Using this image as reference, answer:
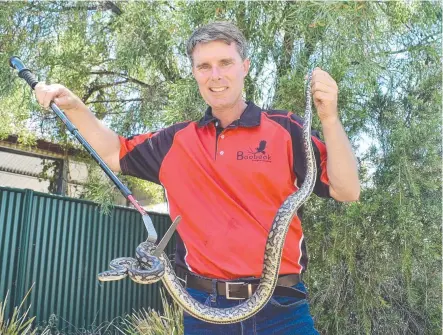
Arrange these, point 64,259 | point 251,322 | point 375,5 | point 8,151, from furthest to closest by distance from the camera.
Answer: point 8,151
point 64,259
point 375,5
point 251,322

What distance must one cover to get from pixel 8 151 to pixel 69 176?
4.47 ft

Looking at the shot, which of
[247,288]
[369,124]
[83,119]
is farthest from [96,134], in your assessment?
[369,124]

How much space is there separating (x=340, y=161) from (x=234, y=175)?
483 millimetres

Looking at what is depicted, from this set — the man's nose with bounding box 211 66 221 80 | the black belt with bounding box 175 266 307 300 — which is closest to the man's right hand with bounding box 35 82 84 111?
the man's nose with bounding box 211 66 221 80

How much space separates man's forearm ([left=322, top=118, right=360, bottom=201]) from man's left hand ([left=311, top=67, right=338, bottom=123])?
0.03 meters

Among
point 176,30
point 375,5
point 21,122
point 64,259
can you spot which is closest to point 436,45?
point 375,5

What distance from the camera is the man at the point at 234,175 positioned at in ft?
7.23

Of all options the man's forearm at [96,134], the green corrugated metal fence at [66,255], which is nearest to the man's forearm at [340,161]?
the man's forearm at [96,134]

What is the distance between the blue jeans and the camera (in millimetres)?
2164

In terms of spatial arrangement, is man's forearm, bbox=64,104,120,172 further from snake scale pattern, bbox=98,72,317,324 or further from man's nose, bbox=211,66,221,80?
snake scale pattern, bbox=98,72,317,324

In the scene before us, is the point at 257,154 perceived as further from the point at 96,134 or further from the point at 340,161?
the point at 96,134

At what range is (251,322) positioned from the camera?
2166 mm

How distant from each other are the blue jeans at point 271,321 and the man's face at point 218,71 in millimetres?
949

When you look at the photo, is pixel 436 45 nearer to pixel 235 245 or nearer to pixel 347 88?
pixel 347 88
